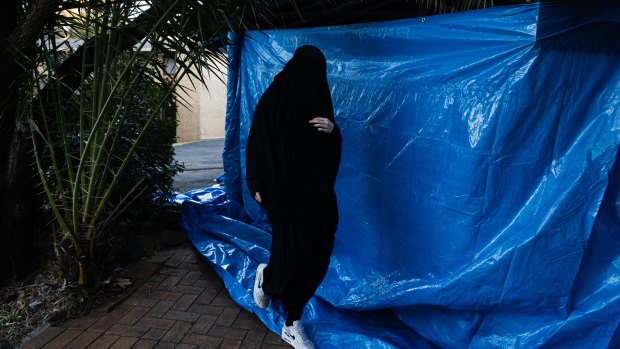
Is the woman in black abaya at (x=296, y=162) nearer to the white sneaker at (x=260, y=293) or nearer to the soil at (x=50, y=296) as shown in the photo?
the white sneaker at (x=260, y=293)

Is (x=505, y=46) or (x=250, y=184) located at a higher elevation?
(x=505, y=46)

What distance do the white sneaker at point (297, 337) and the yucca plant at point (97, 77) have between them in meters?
1.52

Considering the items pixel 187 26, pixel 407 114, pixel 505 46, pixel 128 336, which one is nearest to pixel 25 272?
pixel 128 336

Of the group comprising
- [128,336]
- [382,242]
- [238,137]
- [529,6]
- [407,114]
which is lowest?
[128,336]

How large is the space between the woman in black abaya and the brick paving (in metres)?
0.55

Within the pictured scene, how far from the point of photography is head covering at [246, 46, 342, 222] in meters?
2.23

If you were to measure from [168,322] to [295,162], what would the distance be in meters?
1.47

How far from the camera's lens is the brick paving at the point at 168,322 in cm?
256

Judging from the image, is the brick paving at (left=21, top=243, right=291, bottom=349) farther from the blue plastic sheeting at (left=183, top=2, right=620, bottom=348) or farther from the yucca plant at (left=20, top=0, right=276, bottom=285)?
the yucca plant at (left=20, top=0, right=276, bottom=285)

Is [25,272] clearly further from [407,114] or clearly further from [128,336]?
[407,114]

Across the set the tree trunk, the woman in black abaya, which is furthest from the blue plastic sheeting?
the tree trunk

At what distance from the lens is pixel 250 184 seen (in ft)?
7.57

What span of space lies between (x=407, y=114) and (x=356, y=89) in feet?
1.71

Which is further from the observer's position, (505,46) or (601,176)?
(505,46)
